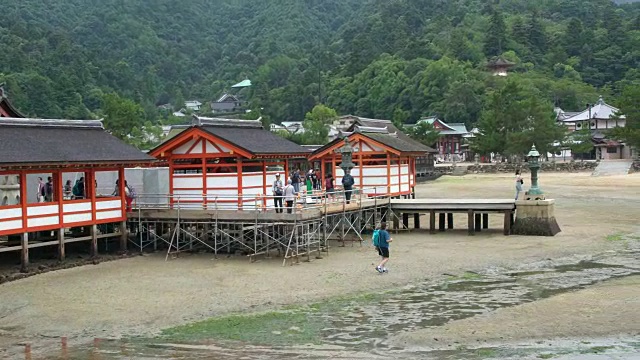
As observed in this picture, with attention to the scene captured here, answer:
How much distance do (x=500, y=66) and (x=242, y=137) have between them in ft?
309

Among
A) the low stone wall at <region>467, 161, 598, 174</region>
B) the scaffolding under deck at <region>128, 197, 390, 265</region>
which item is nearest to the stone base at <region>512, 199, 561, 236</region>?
the scaffolding under deck at <region>128, 197, 390, 265</region>

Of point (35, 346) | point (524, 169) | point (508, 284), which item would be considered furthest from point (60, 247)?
point (524, 169)

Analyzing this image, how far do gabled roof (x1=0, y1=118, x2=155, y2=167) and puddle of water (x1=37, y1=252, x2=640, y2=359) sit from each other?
9370 millimetres

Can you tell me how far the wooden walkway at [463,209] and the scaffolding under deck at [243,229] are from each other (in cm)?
436

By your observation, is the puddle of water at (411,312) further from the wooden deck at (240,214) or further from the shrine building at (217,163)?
the shrine building at (217,163)

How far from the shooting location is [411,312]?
1727 cm

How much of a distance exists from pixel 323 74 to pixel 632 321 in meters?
121

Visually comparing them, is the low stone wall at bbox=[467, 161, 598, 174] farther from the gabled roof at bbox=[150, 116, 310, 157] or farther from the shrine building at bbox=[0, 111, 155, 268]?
the shrine building at bbox=[0, 111, 155, 268]

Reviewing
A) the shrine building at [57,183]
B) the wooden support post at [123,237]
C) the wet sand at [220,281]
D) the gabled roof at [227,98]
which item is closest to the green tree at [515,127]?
the wet sand at [220,281]

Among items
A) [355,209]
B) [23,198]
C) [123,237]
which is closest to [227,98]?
[355,209]

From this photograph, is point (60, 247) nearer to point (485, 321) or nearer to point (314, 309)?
point (314, 309)

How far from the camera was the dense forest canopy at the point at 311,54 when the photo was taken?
333 feet

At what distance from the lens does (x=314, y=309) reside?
17812mm

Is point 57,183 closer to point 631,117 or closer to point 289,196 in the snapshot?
point 289,196
